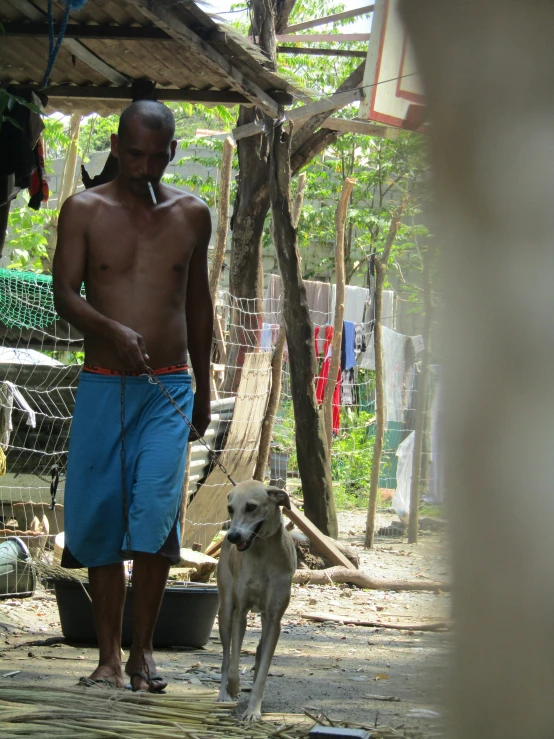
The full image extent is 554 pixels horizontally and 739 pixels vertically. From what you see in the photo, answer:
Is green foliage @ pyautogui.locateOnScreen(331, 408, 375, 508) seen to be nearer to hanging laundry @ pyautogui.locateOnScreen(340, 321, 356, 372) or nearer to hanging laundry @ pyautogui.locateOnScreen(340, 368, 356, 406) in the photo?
hanging laundry @ pyautogui.locateOnScreen(340, 368, 356, 406)

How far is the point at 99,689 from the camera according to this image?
3.78 m

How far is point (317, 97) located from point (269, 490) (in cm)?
318

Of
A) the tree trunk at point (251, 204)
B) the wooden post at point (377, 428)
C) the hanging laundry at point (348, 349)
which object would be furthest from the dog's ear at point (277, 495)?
the hanging laundry at point (348, 349)

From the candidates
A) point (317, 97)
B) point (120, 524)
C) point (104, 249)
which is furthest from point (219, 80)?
point (120, 524)

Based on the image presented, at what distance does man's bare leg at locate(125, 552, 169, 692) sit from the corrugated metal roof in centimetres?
251

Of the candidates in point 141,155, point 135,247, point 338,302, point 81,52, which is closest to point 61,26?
point 81,52

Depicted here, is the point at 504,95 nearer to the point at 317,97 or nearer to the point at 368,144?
the point at 317,97

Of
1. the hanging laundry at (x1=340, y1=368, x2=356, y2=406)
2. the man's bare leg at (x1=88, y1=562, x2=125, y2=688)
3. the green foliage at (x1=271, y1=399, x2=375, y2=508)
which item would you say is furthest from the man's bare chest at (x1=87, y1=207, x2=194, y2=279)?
the hanging laundry at (x1=340, y1=368, x2=356, y2=406)

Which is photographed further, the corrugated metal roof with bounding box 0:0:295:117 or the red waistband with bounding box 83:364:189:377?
the corrugated metal roof with bounding box 0:0:295:117

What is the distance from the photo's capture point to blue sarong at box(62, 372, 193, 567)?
4.14m

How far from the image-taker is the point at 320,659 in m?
5.64

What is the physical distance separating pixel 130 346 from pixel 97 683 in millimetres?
1307

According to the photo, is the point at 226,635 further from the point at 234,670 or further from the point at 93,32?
the point at 93,32

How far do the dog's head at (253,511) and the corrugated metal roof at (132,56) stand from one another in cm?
226
